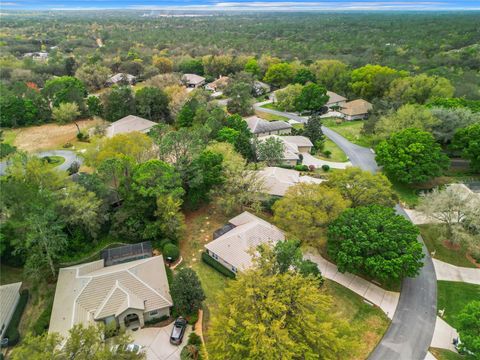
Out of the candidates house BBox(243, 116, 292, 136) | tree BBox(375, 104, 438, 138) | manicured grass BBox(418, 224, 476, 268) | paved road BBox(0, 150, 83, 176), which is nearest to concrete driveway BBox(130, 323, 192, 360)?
manicured grass BBox(418, 224, 476, 268)

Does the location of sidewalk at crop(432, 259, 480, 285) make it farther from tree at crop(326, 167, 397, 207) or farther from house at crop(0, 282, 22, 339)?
house at crop(0, 282, 22, 339)

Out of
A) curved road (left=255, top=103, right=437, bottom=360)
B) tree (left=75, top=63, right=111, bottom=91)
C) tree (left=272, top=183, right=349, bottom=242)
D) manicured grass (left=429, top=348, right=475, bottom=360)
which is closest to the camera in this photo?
manicured grass (left=429, top=348, right=475, bottom=360)

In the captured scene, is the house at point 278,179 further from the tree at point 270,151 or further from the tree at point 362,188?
the tree at point 362,188

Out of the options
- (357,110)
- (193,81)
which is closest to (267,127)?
(357,110)

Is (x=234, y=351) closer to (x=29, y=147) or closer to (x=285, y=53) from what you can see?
(x=29, y=147)

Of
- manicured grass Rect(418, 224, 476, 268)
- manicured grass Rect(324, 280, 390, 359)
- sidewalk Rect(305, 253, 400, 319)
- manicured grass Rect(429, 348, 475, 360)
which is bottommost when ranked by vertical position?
manicured grass Rect(418, 224, 476, 268)

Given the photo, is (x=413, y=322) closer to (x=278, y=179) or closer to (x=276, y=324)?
(x=276, y=324)

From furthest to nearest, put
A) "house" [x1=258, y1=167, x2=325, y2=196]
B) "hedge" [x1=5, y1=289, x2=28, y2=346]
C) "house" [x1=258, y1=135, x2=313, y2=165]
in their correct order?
"house" [x1=258, y1=135, x2=313, y2=165]
"house" [x1=258, y1=167, x2=325, y2=196]
"hedge" [x1=5, y1=289, x2=28, y2=346]

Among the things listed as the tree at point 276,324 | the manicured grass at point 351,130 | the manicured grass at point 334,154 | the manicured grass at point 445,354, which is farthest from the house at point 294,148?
the tree at point 276,324

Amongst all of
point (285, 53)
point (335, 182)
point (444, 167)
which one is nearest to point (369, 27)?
point (285, 53)
